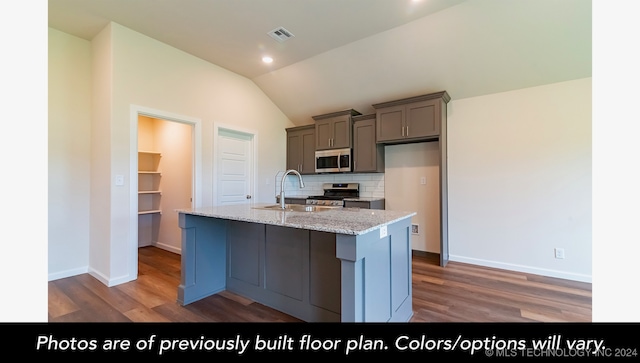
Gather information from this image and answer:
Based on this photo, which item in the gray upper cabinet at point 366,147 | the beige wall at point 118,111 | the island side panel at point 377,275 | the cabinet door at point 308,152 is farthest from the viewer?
the cabinet door at point 308,152

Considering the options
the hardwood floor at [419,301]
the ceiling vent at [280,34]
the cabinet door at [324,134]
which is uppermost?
the ceiling vent at [280,34]

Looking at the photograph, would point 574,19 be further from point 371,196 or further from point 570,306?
point 371,196

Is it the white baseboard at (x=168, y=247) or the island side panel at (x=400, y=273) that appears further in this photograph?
the white baseboard at (x=168, y=247)

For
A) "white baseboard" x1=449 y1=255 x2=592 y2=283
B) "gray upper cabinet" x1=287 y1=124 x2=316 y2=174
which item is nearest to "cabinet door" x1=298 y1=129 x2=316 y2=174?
"gray upper cabinet" x1=287 y1=124 x2=316 y2=174

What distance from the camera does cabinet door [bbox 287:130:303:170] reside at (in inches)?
204

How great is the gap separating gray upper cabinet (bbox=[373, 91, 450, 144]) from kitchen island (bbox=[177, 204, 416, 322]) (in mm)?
1910

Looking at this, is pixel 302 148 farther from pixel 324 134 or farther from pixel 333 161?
pixel 333 161

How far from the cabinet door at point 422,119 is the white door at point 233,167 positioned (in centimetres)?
269

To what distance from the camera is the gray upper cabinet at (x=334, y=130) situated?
14.8 ft

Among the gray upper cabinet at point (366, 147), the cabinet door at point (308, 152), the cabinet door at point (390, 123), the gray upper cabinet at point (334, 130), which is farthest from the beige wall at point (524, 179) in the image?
the cabinet door at point (308, 152)

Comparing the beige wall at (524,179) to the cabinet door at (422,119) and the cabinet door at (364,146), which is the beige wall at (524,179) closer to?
the cabinet door at (422,119)

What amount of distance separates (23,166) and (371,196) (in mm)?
4326

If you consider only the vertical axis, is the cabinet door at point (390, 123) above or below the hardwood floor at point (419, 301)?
above
